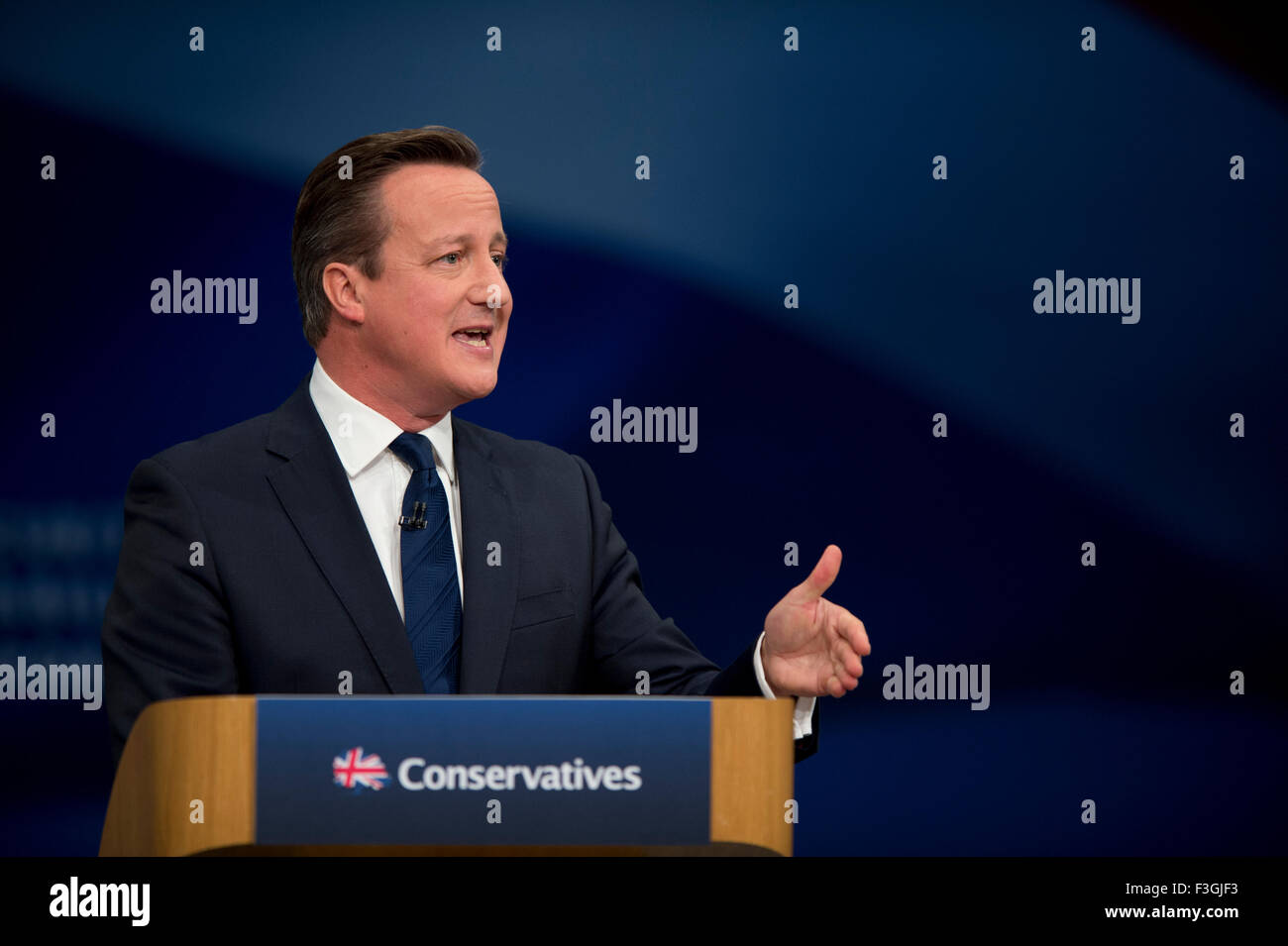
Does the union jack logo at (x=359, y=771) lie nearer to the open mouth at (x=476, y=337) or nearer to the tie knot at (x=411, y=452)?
the tie knot at (x=411, y=452)

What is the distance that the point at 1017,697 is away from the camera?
3691mm

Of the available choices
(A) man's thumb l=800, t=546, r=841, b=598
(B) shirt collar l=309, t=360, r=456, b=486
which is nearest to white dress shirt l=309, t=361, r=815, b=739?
(B) shirt collar l=309, t=360, r=456, b=486

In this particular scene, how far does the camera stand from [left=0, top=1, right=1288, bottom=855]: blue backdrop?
3.60 meters

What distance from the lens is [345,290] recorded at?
2820 millimetres

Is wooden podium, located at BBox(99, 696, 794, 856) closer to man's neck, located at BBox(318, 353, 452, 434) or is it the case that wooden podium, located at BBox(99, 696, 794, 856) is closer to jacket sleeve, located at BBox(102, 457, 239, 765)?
jacket sleeve, located at BBox(102, 457, 239, 765)

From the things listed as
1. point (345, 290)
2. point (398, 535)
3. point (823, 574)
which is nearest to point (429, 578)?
point (398, 535)

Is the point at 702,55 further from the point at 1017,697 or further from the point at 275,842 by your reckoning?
the point at 275,842

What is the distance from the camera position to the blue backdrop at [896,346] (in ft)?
11.8

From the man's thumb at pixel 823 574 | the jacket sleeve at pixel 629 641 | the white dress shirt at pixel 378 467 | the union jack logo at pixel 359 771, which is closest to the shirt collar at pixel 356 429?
the white dress shirt at pixel 378 467

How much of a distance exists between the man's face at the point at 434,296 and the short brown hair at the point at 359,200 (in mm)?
31

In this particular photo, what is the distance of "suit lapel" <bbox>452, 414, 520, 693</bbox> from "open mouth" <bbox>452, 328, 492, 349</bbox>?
0.19m

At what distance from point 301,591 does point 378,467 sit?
1.01 ft

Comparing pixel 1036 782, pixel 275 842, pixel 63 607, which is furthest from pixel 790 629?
pixel 63 607

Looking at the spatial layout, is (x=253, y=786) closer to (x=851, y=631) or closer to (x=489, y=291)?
(x=851, y=631)
